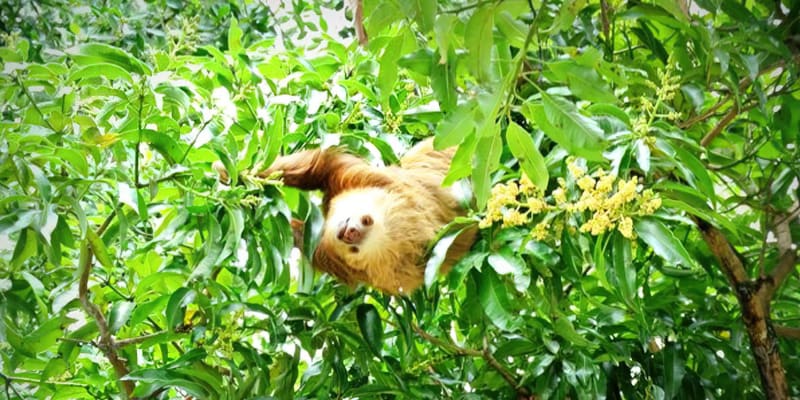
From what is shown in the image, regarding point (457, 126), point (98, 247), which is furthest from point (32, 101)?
point (457, 126)

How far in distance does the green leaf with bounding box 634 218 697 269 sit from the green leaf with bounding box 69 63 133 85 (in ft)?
2.33

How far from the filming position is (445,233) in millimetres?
1426

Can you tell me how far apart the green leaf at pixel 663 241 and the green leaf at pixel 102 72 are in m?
0.71

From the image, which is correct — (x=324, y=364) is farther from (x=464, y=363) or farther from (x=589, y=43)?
(x=589, y=43)

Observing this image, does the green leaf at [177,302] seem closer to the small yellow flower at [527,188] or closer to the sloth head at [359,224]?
the sloth head at [359,224]

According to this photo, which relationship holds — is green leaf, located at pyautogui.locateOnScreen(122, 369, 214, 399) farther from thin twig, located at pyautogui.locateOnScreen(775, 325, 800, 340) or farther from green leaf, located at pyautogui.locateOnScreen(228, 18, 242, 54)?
thin twig, located at pyautogui.locateOnScreen(775, 325, 800, 340)

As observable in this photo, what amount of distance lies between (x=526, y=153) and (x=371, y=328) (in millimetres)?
518

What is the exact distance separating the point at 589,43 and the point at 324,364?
70cm

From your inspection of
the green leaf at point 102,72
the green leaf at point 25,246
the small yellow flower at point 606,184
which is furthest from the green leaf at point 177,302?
the small yellow flower at point 606,184

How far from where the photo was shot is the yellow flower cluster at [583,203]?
112cm

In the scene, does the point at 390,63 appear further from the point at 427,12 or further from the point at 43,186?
the point at 43,186

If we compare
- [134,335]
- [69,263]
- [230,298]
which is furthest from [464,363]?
[69,263]

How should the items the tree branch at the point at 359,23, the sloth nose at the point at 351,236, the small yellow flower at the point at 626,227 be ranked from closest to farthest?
the small yellow flower at the point at 626,227, the sloth nose at the point at 351,236, the tree branch at the point at 359,23

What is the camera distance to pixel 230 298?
1.51 meters
